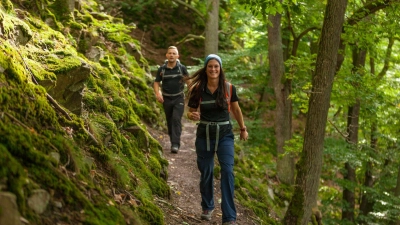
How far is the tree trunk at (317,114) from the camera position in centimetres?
684

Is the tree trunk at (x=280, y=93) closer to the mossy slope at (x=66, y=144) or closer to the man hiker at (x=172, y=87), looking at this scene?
the man hiker at (x=172, y=87)

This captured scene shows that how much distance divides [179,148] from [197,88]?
13.2ft

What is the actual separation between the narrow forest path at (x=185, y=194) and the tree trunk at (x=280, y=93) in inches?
110

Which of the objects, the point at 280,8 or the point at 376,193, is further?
the point at 376,193

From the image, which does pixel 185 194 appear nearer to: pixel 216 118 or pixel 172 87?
pixel 216 118

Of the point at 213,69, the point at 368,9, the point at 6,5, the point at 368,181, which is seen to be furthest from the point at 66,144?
the point at 368,181

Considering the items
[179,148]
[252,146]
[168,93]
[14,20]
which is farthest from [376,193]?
[14,20]

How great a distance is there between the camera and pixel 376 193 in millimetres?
14344

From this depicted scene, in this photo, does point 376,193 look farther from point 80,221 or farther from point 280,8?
point 80,221

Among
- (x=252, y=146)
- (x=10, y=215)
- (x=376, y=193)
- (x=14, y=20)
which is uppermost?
(x=14, y=20)

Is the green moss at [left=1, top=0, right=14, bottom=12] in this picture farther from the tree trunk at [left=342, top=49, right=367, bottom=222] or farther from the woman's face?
the tree trunk at [left=342, top=49, right=367, bottom=222]

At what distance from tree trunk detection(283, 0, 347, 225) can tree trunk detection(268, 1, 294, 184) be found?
Answer: 362 centimetres

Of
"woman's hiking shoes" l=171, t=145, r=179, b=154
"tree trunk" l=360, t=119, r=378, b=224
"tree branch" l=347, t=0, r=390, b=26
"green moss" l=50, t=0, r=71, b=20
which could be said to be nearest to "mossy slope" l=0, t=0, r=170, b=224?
"green moss" l=50, t=0, r=71, b=20

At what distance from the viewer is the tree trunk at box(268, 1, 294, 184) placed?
10898mm
